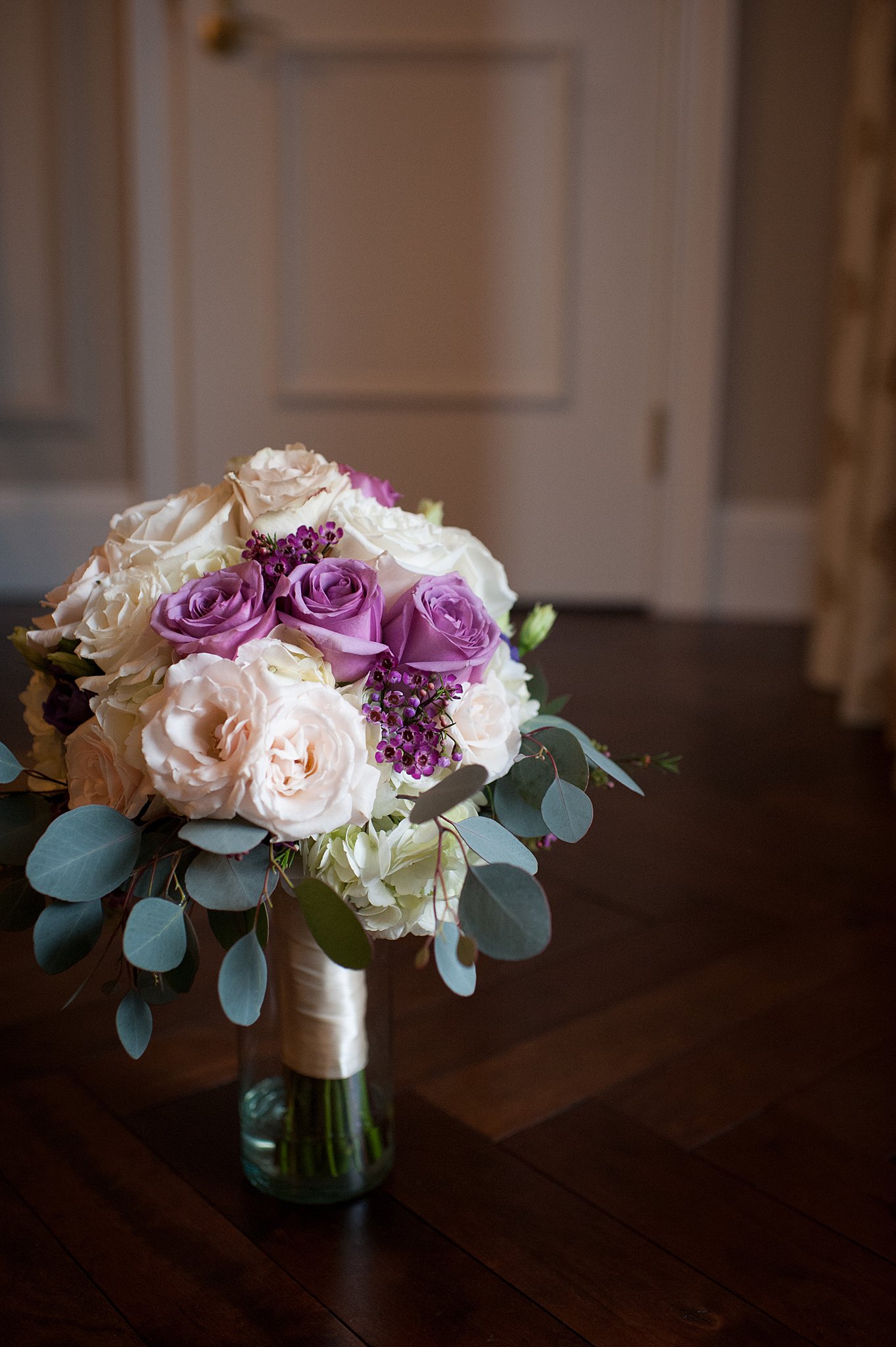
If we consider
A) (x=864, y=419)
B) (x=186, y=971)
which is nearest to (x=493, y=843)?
(x=186, y=971)

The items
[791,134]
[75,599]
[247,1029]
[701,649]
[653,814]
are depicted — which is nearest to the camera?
[75,599]

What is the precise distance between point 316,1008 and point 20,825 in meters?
0.20

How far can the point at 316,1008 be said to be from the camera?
0.68m

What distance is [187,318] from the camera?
2.91 meters

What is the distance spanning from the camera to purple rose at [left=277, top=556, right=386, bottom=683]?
557 mm

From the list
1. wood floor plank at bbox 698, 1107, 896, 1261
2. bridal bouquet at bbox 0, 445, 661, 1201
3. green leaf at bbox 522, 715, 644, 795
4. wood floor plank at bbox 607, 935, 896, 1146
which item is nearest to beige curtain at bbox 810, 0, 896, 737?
wood floor plank at bbox 607, 935, 896, 1146

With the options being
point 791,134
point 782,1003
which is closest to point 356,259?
point 791,134

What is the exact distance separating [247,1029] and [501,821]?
21cm

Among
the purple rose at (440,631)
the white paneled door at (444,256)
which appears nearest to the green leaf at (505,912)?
the purple rose at (440,631)

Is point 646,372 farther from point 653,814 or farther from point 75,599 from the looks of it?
point 75,599

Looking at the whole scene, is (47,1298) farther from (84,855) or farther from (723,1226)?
(723,1226)

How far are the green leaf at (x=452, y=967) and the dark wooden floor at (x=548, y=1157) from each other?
213 mm

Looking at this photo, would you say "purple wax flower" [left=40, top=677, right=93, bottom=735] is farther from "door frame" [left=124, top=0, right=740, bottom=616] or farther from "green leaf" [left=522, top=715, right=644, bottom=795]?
"door frame" [left=124, top=0, right=740, bottom=616]

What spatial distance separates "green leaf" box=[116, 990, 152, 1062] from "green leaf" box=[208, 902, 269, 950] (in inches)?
1.9
